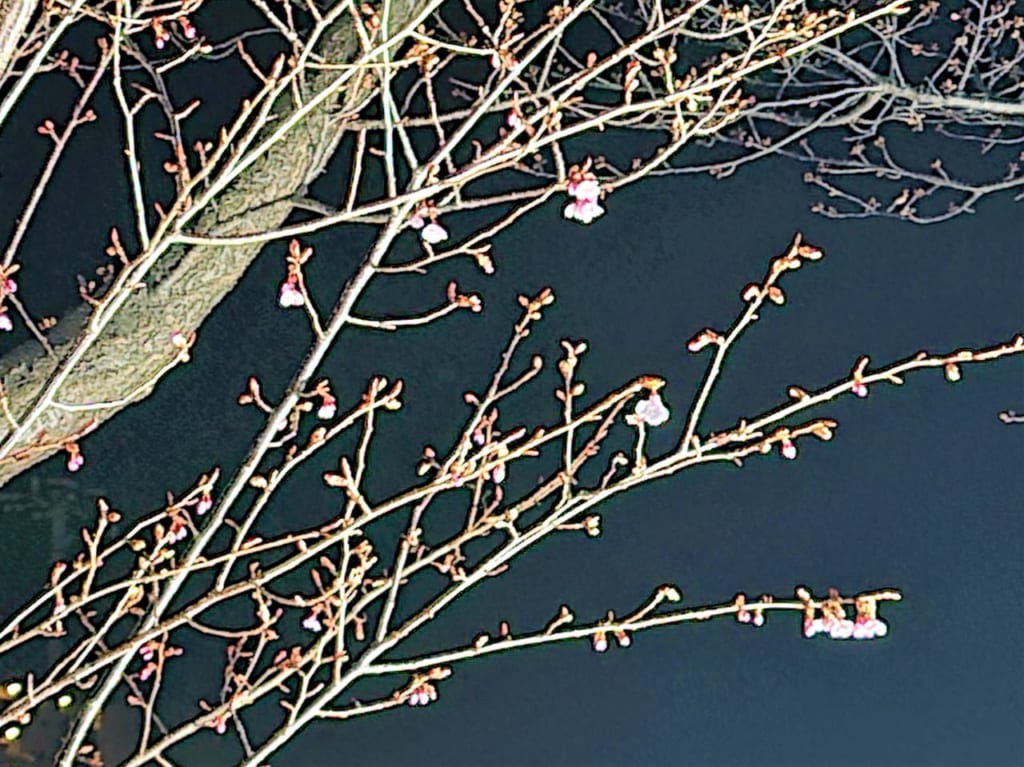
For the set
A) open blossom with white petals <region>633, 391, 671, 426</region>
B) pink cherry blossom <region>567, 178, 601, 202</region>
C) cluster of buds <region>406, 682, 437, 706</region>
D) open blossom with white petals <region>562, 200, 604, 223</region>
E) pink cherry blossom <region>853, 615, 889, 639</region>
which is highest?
pink cherry blossom <region>567, 178, 601, 202</region>

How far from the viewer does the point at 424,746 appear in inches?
94.3

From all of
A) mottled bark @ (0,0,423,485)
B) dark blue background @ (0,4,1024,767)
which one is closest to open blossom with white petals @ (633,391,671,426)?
mottled bark @ (0,0,423,485)

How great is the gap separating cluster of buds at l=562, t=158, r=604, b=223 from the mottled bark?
1.85 feet

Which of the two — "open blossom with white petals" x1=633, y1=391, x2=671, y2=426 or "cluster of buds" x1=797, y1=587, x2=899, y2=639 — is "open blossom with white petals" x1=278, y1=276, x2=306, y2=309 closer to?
"open blossom with white petals" x1=633, y1=391, x2=671, y2=426

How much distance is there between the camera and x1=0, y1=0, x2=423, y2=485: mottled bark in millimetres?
1377

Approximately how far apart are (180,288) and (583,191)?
73cm

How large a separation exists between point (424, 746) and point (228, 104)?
1423 millimetres

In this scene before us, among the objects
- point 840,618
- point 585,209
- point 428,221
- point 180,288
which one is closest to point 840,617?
point 840,618

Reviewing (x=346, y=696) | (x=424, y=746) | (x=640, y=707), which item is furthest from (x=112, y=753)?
(x=640, y=707)

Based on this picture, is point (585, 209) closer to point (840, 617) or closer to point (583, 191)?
point (583, 191)

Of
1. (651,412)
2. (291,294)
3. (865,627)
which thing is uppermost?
(291,294)

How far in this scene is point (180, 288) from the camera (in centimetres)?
141

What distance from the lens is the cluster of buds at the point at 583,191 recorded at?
0.84 metres

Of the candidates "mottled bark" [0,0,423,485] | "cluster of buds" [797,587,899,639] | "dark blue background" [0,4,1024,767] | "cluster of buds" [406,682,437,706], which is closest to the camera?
"cluster of buds" [797,587,899,639]
